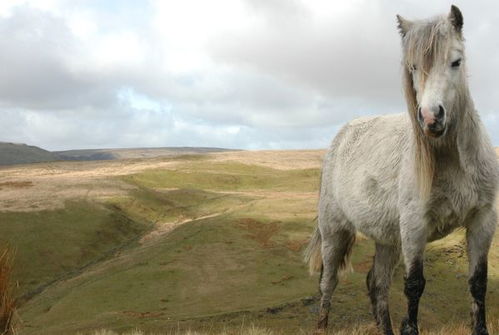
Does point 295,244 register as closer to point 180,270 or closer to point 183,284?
point 180,270

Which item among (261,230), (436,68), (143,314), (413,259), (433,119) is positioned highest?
(436,68)

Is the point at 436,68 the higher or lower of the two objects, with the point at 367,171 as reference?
higher

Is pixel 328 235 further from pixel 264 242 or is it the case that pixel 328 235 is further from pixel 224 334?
pixel 264 242

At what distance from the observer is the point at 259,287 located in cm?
2691

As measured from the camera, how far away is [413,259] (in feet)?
25.2

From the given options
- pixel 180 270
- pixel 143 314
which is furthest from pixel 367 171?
pixel 180 270

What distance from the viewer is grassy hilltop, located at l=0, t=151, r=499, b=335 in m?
20.8

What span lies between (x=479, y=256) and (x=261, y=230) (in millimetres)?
28989

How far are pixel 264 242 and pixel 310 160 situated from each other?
98.4 metres

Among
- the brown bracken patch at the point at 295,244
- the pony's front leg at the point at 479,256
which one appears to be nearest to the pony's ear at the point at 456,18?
the pony's front leg at the point at 479,256

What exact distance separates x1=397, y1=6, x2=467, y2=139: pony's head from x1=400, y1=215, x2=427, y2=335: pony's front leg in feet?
5.26

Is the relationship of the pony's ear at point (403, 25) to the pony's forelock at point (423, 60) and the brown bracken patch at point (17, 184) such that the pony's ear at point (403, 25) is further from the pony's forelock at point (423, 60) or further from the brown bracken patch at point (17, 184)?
the brown bracken patch at point (17, 184)

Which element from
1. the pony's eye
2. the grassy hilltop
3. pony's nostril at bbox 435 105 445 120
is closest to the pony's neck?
the pony's eye

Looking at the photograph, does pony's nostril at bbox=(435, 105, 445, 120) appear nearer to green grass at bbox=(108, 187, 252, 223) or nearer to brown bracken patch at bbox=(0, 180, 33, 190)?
green grass at bbox=(108, 187, 252, 223)
